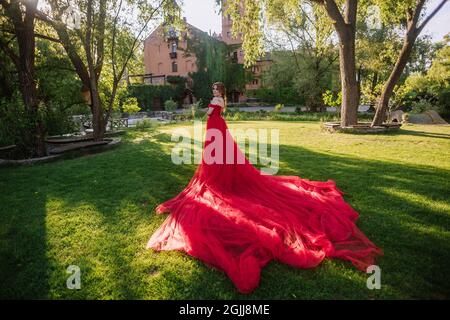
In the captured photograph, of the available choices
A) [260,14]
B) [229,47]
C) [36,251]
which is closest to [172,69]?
[229,47]

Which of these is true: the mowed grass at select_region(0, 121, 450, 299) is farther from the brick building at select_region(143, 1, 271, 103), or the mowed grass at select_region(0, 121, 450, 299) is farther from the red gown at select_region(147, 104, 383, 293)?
the brick building at select_region(143, 1, 271, 103)

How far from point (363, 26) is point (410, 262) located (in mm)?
29599

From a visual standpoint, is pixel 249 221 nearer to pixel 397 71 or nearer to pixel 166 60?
pixel 397 71

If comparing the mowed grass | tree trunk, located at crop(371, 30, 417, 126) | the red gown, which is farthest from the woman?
tree trunk, located at crop(371, 30, 417, 126)

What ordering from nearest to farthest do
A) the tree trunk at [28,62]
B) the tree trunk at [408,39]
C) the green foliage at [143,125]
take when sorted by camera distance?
the tree trunk at [28,62]
the tree trunk at [408,39]
the green foliage at [143,125]

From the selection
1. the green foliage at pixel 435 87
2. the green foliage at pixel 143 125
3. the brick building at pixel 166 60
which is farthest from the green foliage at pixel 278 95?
the green foliage at pixel 143 125

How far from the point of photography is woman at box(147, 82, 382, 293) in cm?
333

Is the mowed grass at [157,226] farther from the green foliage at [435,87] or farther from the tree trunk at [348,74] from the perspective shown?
the green foliage at [435,87]

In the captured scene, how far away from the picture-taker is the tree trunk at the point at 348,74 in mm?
12414

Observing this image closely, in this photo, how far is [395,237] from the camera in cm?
377

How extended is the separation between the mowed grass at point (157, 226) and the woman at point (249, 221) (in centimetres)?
15

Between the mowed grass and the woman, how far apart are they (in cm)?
15

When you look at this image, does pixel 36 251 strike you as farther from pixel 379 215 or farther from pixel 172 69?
pixel 172 69

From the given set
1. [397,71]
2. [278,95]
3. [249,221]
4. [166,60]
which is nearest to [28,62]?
[249,221]
